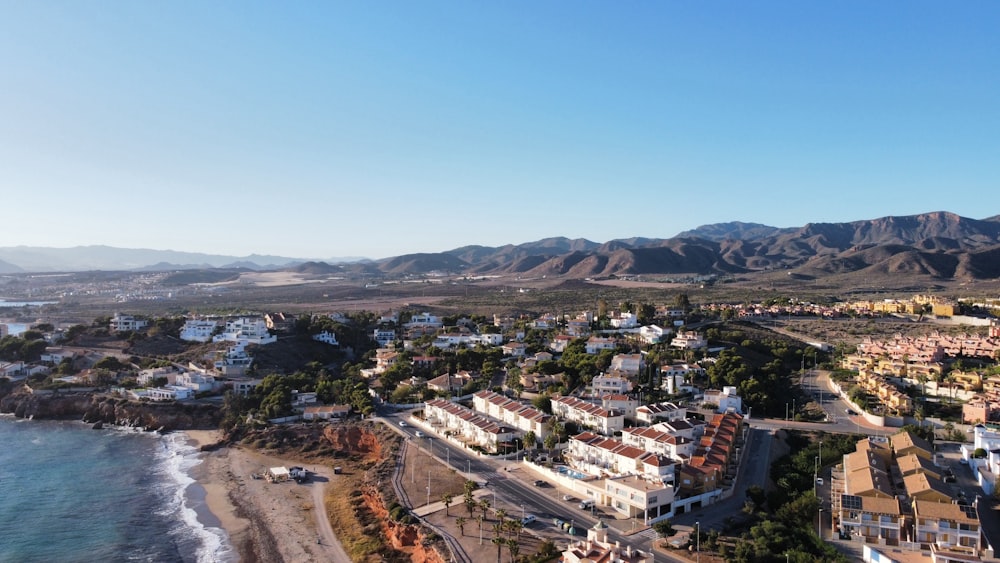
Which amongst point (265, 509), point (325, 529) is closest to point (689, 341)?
point (325, 529)

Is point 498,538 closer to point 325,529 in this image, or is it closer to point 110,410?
point 325,529

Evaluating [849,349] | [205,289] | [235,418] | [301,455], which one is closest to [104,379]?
[235,418]

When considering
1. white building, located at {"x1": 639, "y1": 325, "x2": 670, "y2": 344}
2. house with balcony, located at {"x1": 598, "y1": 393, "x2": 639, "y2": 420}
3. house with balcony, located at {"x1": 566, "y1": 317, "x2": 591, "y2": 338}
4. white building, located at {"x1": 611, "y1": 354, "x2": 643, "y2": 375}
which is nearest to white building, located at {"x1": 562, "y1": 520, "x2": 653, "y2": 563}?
house with balcony, located at {"x1": 598, "y1": 393, "x2": 639, "y2": 420}

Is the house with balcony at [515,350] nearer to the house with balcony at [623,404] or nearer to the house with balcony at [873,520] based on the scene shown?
the house with balcony at [623,404]

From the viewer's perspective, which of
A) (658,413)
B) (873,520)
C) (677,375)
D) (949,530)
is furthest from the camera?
(677,375)

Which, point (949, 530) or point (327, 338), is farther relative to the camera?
point (327, 338)

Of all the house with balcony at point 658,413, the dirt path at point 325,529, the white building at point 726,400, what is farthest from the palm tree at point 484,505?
the white building at point 726,400

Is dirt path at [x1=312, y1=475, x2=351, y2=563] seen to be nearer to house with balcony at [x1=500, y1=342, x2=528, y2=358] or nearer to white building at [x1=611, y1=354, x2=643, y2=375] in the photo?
white building at [x1=611, y1=354, x2=643, y2=375]
